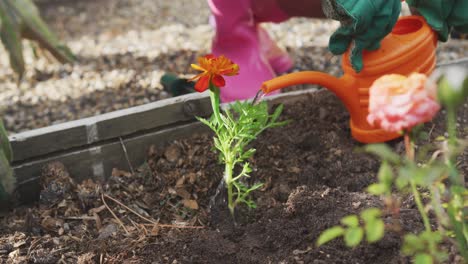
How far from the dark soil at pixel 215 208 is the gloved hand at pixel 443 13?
0.27 m

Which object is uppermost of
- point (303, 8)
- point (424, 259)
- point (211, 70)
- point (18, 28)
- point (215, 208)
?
point (18, 28)

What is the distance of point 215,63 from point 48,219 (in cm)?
59

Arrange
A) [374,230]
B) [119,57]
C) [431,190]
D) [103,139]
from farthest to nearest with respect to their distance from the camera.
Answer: [119,57] → [103,139] → [431,190] → [374,230]

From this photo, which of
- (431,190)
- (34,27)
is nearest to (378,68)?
(431,190)

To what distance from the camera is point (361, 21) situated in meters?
1.63

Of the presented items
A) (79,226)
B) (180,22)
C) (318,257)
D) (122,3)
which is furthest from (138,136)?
(122,3)

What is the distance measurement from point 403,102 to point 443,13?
854mm

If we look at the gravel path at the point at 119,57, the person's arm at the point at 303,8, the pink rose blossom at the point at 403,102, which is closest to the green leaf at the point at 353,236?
the pink rose blossom at the point at 403,102

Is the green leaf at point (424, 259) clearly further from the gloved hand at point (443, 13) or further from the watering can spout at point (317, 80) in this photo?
the gloved hand at point (443, 13)

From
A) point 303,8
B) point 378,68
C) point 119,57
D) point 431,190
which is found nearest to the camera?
point 431,190

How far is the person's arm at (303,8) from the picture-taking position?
2.09m

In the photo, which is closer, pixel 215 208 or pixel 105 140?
pixel 215 208

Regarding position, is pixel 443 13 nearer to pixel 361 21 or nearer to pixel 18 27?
pixel 361 21

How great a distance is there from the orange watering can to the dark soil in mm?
73
